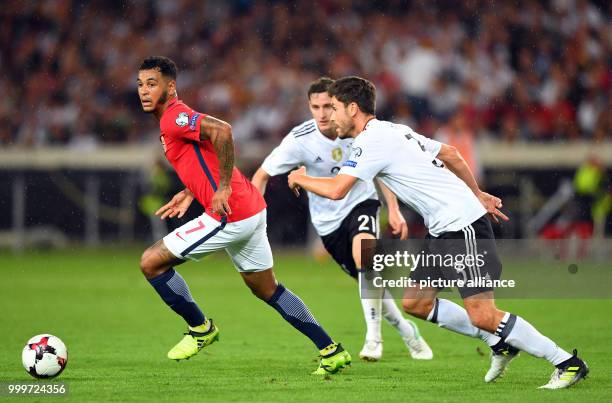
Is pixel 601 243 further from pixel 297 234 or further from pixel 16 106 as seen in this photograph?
pixel 16 106

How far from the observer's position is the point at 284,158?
961 centimetres

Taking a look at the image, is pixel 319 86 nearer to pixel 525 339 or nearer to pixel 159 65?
pixel 159 65

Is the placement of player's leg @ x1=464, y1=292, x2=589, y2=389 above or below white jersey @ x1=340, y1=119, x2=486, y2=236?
below

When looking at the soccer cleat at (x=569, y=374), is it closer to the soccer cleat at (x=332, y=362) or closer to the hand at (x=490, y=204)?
the hand at (x=490, y=204)

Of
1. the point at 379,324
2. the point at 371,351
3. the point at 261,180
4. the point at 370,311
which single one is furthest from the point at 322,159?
the point at 371,351

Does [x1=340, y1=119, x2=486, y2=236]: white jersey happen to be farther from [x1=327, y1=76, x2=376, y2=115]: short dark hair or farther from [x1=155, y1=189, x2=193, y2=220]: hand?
[x1=155, y1=189, x2=193, y2=220]: hand

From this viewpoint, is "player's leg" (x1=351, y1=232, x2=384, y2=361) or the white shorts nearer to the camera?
the white shorts

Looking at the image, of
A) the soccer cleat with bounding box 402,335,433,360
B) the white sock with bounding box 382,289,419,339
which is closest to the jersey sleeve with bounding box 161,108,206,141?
the white sock with bounding box 382,289,419,339

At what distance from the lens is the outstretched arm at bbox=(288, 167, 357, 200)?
24.2ft

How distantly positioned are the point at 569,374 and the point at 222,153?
115 inches

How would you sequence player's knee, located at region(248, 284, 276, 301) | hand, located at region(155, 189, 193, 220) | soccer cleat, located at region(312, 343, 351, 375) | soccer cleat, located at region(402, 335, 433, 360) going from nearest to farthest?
1. soccer cleat, located at region(312, 343, 351, 375)
2. hand, located at region(155, 189, 193, 220)
3. player's knee, located at region(248, 284, 276, 301)
4. soccer cleat, located at region(402, 335, 433, 360)

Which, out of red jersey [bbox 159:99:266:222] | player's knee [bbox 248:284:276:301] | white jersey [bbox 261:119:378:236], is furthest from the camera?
white jersey [bbox 261:119:378:236]

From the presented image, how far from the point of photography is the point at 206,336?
8.28m

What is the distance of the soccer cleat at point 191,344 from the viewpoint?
8.16 meters
